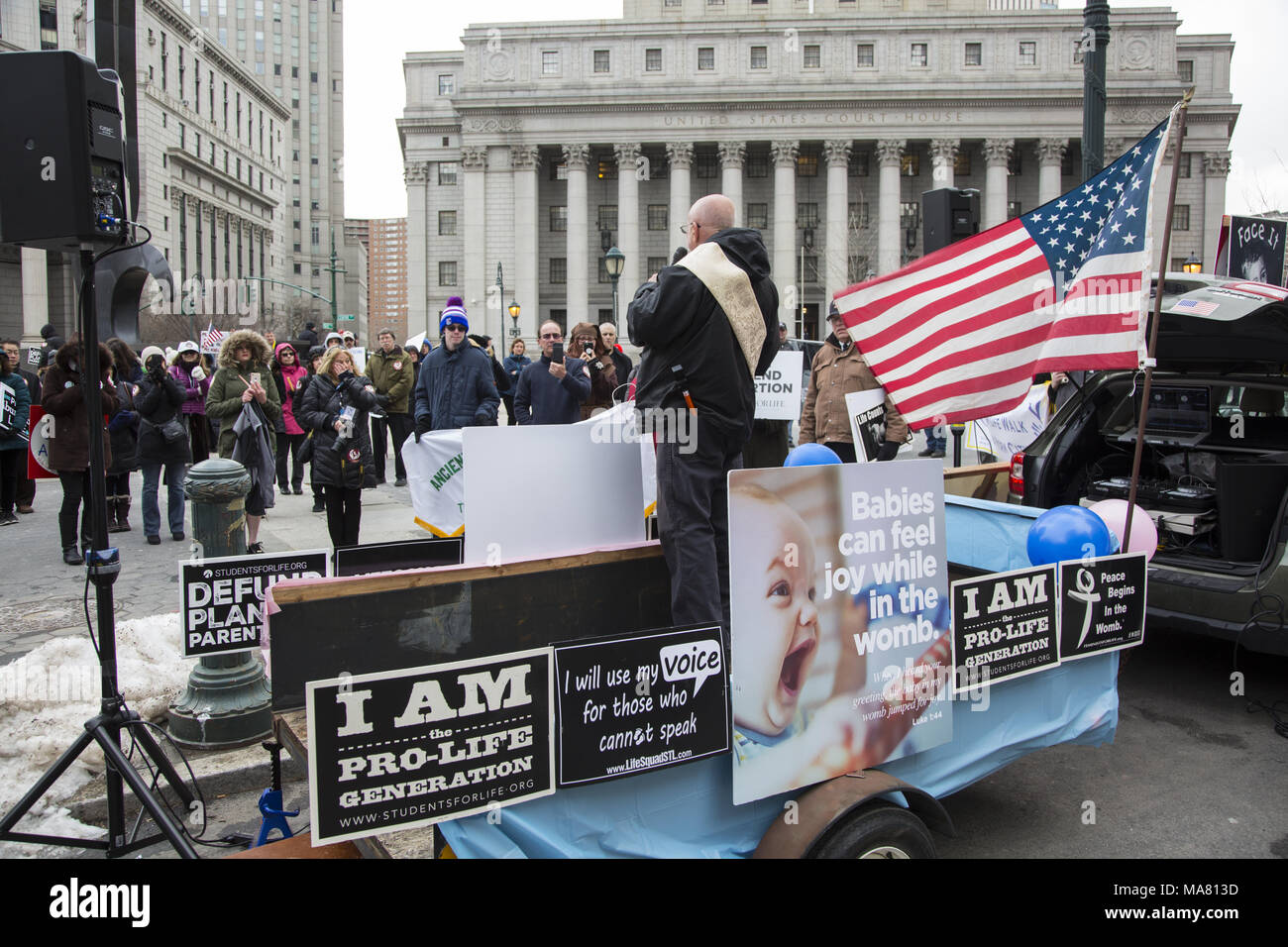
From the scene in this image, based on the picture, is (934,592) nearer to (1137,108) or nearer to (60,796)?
(60,796)

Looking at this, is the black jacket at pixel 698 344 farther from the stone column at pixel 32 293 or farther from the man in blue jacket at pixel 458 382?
the stone column at pixel 32 293

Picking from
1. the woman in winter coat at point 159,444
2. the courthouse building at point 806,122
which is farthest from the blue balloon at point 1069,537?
the courthouse building at point 806,122

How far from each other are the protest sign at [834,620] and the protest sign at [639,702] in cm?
10

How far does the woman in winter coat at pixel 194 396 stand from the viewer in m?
11.7

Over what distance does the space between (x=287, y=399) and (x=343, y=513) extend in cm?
522

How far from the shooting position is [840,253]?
227ft

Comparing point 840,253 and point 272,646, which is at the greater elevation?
point 840,253

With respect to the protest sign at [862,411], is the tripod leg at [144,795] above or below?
below

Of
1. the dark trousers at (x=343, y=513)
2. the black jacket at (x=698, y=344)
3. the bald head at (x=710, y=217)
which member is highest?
the bald head at (x=710, y=217)

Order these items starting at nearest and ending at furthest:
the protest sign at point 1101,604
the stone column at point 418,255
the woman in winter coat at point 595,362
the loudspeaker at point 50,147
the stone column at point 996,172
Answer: the loudspeaker at point 50,147, the protest sign at point 1101,604, the woman in winter coat at point 595,362, the stone column at point 996,172, the stone column at point 418,255

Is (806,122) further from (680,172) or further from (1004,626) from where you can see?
(1004,626)

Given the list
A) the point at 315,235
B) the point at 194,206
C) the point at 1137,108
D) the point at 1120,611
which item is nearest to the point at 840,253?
the point at 1137,108

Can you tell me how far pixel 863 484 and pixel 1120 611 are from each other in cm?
158

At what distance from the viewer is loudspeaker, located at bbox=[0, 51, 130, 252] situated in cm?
336
